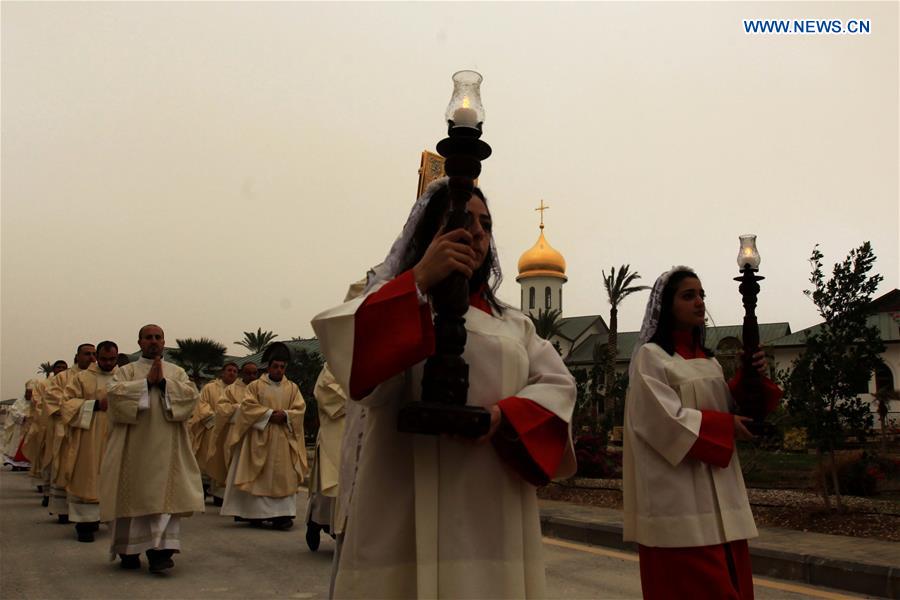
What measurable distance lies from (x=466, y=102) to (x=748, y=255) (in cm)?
238

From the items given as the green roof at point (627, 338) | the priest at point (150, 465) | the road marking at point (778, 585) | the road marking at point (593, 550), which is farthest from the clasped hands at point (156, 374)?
the green roof at point (627, 338)

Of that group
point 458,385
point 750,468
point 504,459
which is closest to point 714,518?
point 504,459

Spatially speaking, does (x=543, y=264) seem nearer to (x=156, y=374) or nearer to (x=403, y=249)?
(x=156, y=374)

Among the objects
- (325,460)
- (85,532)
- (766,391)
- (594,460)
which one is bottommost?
(85,532)

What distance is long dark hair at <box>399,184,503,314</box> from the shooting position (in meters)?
2.92

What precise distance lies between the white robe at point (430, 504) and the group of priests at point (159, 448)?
208 inches

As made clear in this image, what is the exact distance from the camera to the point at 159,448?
752 cm

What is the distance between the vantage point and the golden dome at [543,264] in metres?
57.7

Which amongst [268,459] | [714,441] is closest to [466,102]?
[714,441]

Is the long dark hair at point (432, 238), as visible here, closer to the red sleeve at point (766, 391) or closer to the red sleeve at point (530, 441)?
the red sleeve at point (530, 441)

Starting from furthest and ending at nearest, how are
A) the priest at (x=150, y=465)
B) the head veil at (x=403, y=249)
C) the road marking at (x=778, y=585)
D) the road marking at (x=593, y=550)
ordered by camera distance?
1. the road marking at (x=593, y=550)
2. the priest at (x=150, y=465)
3. the road marking at (x=778, y=585)
4. the head veil at (x=403, y=249)

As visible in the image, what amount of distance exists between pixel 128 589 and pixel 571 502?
6.70m

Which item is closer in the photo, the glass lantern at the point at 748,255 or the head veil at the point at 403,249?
the head veil at the point at 403,249

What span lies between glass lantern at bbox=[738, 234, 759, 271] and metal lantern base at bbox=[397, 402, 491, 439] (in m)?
2.65
